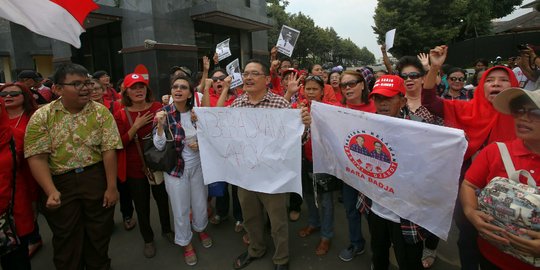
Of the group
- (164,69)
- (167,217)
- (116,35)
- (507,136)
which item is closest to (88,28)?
(116,35)

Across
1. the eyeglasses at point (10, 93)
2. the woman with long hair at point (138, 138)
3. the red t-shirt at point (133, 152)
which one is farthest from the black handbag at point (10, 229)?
the red t-shirt at point (133, 152)

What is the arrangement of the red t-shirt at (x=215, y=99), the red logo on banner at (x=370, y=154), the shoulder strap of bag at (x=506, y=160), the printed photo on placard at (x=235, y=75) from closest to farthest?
1. the shoulder strap of bag at (x=506, y=160)
2. the red logo on banner at (x=370, y=154)
3. the red t-shirt at (x=215, y=99)
4. the printed photo on placard at (x=235, y=75)

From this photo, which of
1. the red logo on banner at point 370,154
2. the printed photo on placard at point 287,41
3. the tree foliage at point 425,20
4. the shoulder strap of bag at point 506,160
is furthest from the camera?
the tree foliage at point 425,20

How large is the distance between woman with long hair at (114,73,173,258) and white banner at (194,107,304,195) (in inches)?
27.0

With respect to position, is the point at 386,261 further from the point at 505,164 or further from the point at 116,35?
the point at 116,35

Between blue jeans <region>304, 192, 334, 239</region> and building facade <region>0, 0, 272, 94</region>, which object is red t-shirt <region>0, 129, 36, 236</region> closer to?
blue jeans <region>304, 192, 334, 239</region>

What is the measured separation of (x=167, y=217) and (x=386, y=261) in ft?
8.28

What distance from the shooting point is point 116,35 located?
12.8 meters

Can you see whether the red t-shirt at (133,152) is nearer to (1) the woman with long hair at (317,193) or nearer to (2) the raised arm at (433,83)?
(1) the woman with long hair at (317,193)

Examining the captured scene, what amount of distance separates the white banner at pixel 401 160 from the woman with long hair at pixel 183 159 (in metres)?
1.41

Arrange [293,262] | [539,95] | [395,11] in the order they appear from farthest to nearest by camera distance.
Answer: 1. [395,11]
2. [293,262]
3. [539,95]

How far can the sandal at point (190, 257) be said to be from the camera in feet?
10.9

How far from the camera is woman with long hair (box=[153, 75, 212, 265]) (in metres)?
3.22

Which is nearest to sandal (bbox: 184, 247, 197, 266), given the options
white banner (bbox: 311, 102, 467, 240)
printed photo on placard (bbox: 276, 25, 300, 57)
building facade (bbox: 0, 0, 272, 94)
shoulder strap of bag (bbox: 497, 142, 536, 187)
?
white banner (bbox: 311, 102, 467, 240)
